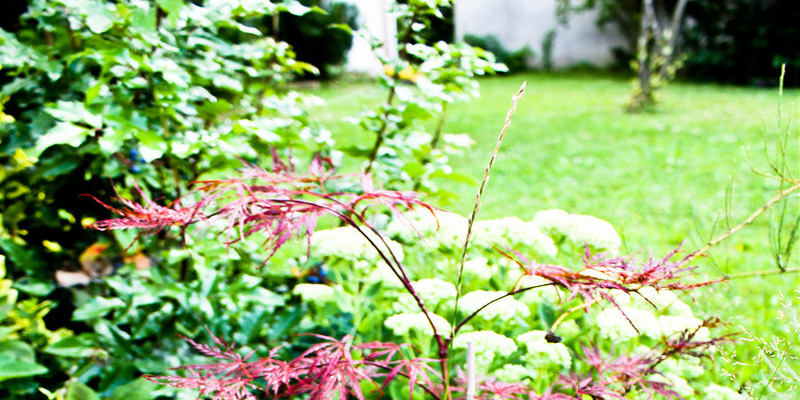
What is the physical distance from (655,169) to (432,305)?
427 cm

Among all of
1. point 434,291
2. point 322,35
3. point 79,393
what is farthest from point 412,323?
point 322,35

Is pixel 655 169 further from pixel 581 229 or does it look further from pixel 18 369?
pixel 18 369

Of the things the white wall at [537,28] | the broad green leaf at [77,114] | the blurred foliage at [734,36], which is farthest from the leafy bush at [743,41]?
the broad green leaf at [77,114]

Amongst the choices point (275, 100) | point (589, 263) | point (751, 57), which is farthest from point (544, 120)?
point (589, 263)

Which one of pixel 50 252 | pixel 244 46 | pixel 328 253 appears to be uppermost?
pixel 244 46

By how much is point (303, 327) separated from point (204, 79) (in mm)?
723

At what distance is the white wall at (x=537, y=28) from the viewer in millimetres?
14211

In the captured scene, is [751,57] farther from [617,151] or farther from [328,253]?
[328,253]

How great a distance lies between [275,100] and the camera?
162cm

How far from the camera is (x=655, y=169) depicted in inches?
196

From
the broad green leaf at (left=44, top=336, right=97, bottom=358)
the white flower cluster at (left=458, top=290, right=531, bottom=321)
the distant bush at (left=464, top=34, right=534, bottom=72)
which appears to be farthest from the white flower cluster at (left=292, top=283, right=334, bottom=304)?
the distant bush at (left=464, top=34, right=534, bottom=72)

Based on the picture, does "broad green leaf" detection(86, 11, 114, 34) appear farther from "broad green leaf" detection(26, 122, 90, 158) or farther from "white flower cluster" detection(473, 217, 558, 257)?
"white flower cluster" detection(473, 217, 558, 257)

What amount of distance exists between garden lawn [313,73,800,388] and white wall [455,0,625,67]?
502cm

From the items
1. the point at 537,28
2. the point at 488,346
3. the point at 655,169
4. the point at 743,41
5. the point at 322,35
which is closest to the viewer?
the point at 488,346
